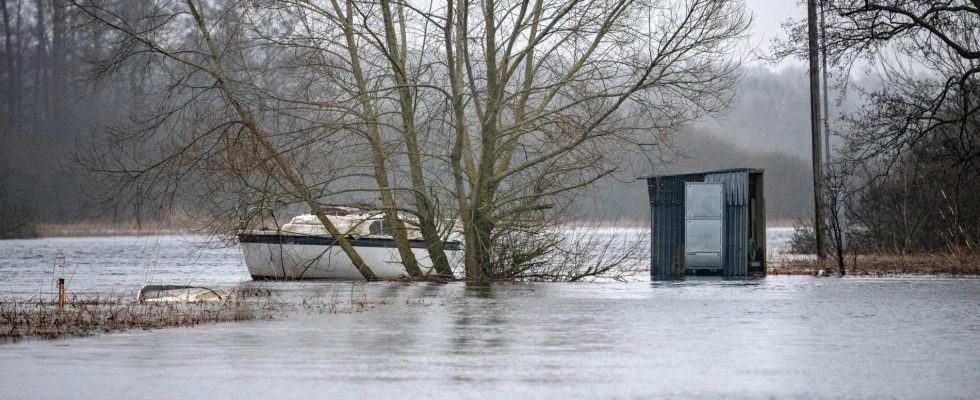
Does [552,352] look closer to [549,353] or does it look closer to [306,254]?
[549,353]

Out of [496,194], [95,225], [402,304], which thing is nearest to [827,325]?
[402,304]

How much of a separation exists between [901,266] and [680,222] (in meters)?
6.24

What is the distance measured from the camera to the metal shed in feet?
91.6

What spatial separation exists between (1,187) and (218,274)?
50.9 m

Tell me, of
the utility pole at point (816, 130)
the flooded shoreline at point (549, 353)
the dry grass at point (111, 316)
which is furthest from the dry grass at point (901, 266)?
the dry grass at point (111, 316)

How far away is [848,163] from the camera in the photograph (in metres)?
31.5

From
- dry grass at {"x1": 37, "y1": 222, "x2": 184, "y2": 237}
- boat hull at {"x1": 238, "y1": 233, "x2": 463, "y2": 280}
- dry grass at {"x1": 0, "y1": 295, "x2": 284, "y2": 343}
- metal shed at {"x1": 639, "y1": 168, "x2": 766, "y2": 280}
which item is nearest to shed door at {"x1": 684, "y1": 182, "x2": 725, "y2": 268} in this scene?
metal shed at {"x1": 639, "y1": 168, "x2": 766, "y2": 280}

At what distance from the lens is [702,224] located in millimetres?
27984

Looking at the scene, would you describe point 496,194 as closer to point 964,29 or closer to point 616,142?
point 616,142

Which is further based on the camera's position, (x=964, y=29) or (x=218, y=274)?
(x=218, y=274)

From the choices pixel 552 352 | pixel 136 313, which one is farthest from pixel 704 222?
pixel 552 352

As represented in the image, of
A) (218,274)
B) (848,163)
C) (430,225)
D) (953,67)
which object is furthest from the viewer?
(218,274)

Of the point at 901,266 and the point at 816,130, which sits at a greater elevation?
the point at 816,130

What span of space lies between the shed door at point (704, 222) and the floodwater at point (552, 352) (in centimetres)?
647
